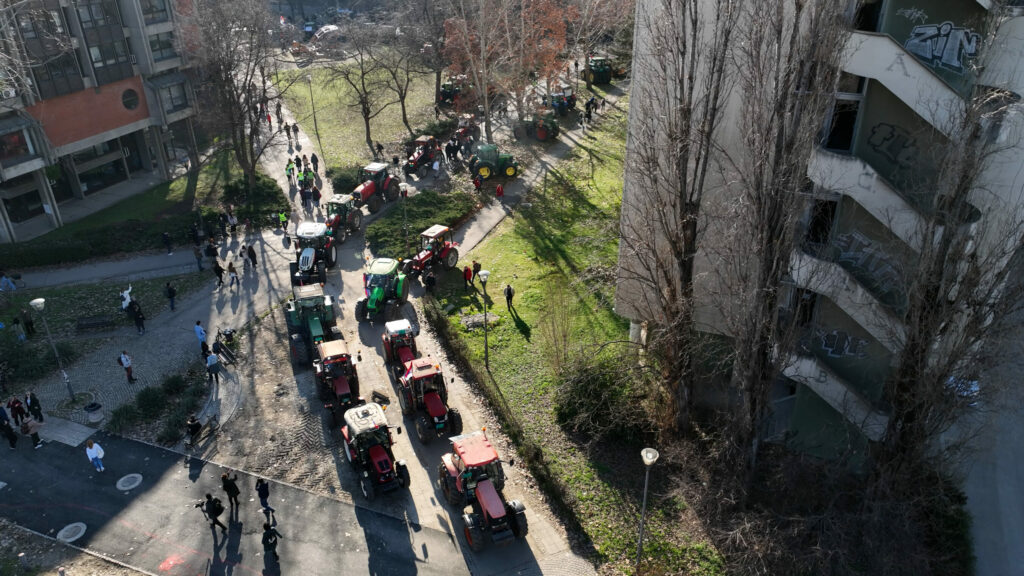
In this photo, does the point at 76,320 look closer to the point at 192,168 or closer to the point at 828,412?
the point at 192,168

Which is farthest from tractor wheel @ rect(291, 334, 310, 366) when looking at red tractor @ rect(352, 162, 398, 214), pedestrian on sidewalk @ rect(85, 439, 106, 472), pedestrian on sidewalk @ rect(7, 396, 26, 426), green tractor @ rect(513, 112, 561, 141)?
green tractor @ rect(513, 112, 561, 141)

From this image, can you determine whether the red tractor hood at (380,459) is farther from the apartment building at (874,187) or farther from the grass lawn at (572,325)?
the apartment building at (874,187)

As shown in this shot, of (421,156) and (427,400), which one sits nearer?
(427,400)

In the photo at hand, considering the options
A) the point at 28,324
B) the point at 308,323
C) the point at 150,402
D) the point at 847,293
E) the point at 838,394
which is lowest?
the point at 150,402

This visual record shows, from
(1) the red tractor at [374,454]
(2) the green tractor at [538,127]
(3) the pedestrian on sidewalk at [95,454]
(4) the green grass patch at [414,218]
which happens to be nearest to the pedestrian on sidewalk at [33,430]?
(3) the pedestrian on sidewalk at [95,454]

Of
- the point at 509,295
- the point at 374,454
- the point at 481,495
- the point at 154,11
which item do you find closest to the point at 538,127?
the point at 509,295

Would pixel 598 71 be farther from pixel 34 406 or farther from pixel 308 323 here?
pixel 34 406

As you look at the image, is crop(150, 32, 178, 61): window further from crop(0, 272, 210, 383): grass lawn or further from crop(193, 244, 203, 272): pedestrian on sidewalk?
crop(0, 272, 210, 383): grass lawn
